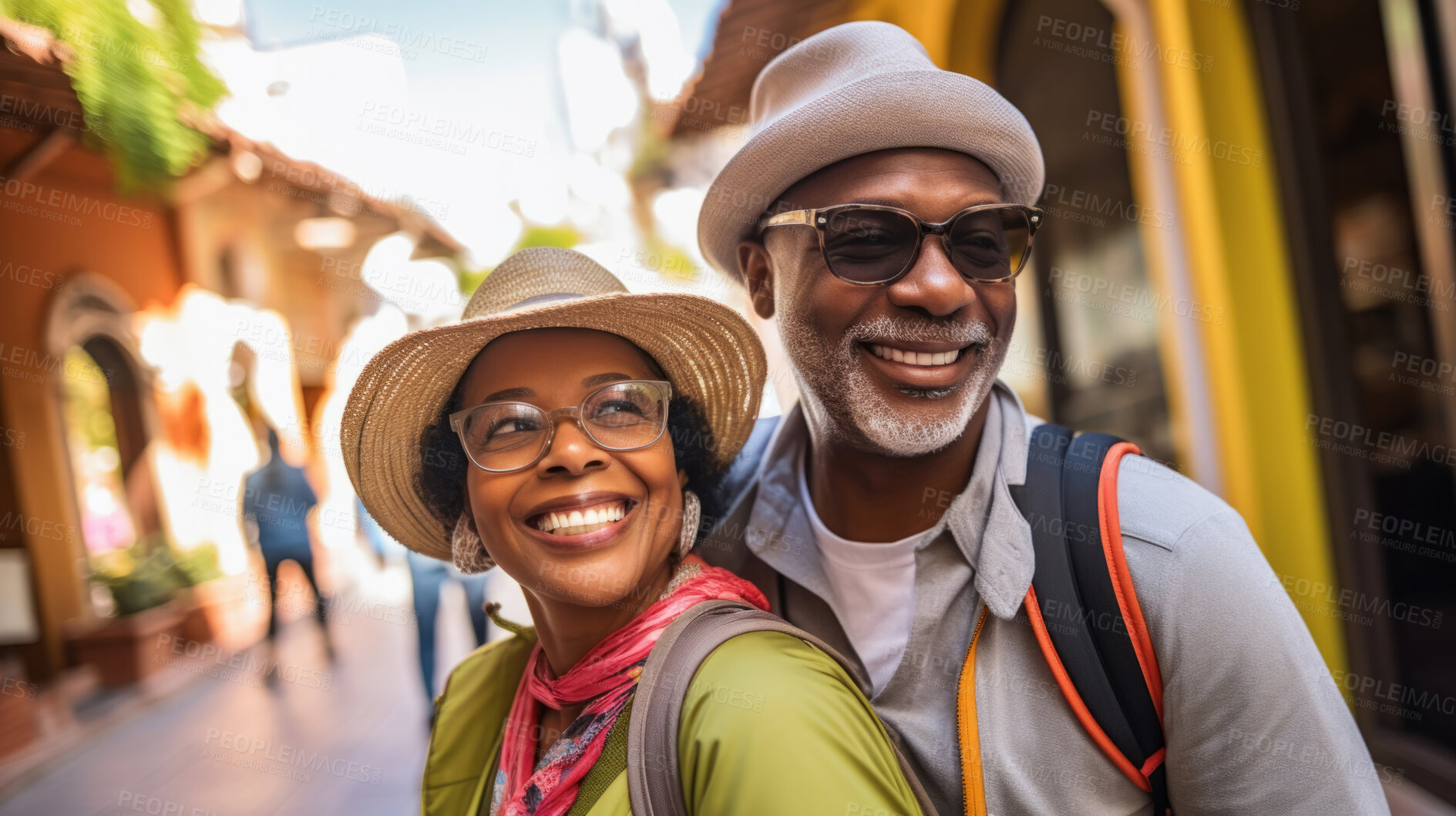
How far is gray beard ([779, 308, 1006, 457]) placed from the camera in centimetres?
164

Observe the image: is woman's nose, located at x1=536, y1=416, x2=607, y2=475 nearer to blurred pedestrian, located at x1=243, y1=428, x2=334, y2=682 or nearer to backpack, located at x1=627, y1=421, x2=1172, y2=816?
backpack, located at x1=627, y1=421, x2=1172, y2=816

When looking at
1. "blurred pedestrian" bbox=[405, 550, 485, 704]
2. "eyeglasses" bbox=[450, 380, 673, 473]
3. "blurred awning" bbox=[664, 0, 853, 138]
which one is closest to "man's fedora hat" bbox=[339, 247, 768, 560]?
"eyeglasses" bbox=[450, 380, 673, 473]

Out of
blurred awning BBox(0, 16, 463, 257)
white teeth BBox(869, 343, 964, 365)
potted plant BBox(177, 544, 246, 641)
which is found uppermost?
blurred awning BBox(0, 16, 463, 257)

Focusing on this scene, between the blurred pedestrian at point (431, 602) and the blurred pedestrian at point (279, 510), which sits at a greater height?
the blurred pedestrian at point (279, 510)

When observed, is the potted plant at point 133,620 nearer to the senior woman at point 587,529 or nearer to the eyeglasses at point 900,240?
the senior woman at point 587,529

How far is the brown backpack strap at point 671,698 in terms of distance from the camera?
1.15 metres

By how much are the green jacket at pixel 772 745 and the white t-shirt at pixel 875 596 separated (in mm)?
364

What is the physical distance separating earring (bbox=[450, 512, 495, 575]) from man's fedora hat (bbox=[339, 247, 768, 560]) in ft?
0.55

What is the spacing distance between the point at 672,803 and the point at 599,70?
10097 mm

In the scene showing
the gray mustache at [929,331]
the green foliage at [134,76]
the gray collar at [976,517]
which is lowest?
the gray collar at [976,517]

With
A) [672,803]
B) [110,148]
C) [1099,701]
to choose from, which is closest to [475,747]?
[672,803]

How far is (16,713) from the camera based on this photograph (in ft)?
17.8

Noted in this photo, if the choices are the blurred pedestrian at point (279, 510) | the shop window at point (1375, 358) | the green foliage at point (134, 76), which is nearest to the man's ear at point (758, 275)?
the shop window at point (1375, 358)

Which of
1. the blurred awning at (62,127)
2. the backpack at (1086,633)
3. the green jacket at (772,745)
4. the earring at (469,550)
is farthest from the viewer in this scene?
the blurred awning at (62,127)
